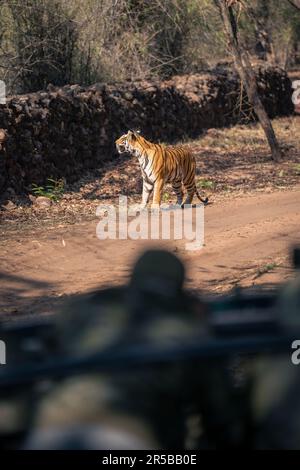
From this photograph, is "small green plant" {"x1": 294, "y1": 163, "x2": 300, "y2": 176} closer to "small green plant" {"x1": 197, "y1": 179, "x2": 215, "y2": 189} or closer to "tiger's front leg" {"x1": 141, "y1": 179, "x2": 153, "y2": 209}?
"small green plant" {"x1": 197, "y1": 179, "x2": 215, "y2": 189}

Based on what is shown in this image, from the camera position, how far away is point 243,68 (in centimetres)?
1986

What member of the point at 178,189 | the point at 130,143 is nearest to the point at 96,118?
the point at 130,143

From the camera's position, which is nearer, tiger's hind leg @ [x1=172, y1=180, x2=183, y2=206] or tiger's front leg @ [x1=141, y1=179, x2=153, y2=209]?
tiger's front leg @ [x1=141, y1=179, x2=153, y2=209]

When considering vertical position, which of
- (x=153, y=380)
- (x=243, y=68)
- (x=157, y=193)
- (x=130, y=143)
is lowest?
(x=157, y=193)

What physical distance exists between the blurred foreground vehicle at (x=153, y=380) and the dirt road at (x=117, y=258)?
588 centimetres

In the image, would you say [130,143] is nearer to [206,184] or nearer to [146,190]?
[146,190]

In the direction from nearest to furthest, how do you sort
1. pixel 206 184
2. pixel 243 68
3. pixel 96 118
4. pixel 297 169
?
1. pixel 206 184
2. pixel 96 118
3. pixel 297 169
4. pixel 243 68

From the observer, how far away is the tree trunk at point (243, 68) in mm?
19016

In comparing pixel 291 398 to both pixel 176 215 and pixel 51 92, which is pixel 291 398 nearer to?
pixel 176 215

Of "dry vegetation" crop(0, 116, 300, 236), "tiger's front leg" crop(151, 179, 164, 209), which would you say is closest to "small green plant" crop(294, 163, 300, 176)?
"dry vegetation" crop(0, 116, 300, 236)

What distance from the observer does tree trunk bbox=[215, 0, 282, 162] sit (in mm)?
19016

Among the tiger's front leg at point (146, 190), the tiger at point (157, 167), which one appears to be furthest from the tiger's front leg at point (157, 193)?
the tiger's front leg at point (146, 190)

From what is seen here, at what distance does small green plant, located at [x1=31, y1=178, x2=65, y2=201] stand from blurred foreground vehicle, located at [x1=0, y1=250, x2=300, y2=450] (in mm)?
12384

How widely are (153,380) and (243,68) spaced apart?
18.1 metres
